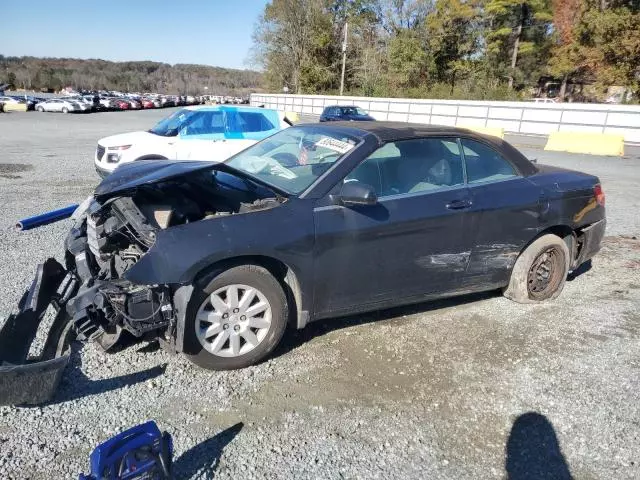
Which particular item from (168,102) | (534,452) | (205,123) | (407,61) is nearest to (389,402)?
(534,452)

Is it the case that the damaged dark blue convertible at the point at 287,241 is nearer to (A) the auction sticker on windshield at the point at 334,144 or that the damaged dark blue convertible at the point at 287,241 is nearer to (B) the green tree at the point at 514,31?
(A) the auction sticker on windshield at the point at 334,144

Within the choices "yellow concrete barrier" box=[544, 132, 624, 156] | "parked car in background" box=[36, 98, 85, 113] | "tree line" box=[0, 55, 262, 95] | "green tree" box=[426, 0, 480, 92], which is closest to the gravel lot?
"yellow concrete barrier" box=[544, 132, 624, 156]

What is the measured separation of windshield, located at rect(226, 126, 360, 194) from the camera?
145 inches

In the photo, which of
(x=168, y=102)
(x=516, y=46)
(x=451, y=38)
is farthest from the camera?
(x=168, y=102)

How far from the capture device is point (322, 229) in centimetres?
330

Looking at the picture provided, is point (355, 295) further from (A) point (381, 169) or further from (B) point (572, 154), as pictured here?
(B) point (572, 154)

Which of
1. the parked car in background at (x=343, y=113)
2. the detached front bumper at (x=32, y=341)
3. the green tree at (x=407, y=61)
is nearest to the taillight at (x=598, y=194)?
the detached front bumper at (x=32, y=341)

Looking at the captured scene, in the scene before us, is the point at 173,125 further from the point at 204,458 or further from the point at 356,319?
the point at 204,458

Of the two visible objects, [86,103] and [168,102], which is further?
[168,102]

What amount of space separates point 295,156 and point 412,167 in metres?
0.99

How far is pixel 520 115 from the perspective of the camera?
1069 inches

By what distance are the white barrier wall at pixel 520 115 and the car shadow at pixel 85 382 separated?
25.8 m

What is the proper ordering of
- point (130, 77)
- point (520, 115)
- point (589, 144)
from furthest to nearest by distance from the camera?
1. point (130, 77)
2. point (520, 115)
3. point (589, 144)

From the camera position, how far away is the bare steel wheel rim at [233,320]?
3.10m
